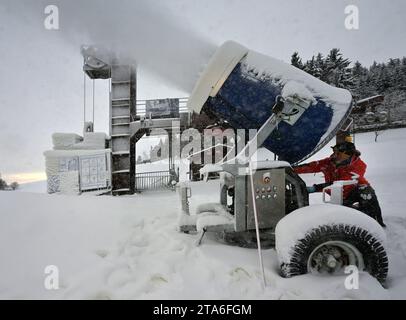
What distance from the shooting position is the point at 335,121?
111 inches

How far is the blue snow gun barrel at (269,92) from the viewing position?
9.14 feet

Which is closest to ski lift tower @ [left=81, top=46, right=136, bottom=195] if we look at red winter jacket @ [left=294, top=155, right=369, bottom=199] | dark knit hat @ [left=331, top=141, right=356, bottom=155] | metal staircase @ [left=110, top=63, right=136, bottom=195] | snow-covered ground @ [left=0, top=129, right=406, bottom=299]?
metal staircase @ [left=110, top=63, right=136, bottom=195]

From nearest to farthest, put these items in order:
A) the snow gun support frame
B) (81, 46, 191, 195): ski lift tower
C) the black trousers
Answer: the snow gun support frame < the black trousers < (81, 46, 191, 195): ski lift tower

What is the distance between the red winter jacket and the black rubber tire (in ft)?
5.81

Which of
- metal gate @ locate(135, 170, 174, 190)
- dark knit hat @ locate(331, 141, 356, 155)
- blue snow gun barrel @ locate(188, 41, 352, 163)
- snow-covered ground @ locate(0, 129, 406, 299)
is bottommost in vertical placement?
metal gate @ locate(135, 170, 174, 190)

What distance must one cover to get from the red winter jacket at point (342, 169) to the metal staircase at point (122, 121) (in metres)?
12.6

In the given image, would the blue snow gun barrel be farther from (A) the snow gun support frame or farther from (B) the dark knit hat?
(B) the dark knit hat

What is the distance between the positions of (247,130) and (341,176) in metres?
1.99

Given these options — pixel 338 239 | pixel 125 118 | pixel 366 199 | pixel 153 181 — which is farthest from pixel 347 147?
pixel 153 181

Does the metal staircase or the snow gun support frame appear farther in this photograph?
the metal staircase

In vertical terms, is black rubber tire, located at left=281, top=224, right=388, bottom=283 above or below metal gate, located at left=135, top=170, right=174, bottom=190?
above

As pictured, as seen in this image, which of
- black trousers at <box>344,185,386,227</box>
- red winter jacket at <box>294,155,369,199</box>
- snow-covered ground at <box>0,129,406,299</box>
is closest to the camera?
snow-covered ground at <box>0,129,406,299</box>

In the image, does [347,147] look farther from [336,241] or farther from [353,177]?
[336,241]

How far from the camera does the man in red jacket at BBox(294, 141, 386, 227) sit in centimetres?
379
